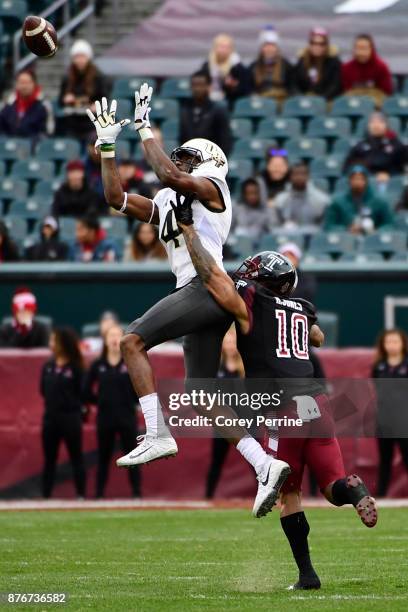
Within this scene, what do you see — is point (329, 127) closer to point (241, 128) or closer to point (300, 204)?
point (241, 128)

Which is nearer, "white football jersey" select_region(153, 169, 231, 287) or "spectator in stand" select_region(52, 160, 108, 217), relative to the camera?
"white football jersey" select_region(153, 169, 231, 287)

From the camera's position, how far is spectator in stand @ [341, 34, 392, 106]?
60.8 ft

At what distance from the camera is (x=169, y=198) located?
8.66 metres

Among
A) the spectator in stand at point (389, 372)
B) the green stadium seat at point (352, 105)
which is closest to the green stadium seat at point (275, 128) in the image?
the green stadium seat at point (352, 105)

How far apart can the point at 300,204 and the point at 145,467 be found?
3.40 metres

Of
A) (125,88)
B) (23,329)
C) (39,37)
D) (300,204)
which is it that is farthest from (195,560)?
(125,88)

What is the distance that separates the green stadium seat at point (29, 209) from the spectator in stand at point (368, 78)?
12.6ft

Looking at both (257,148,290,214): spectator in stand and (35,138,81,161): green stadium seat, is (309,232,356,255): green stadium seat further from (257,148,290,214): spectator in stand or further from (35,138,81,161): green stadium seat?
(35,138,81,161): green stadium seat

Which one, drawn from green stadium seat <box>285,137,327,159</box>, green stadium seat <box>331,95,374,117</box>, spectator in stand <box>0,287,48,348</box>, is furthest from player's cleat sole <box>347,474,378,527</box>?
green stadium seat <box>331,95,374,117</box>

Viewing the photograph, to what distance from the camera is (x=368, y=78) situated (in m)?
18.6

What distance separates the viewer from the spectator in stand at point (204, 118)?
1752 cm

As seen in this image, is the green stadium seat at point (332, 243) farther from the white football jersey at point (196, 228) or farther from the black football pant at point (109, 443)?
the white football jersey at point (196, 228)

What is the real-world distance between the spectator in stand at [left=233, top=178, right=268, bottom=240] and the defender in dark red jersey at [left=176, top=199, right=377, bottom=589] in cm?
843

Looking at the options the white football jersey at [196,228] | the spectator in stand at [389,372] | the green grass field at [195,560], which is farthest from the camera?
the spectator in stand at [389,372]
